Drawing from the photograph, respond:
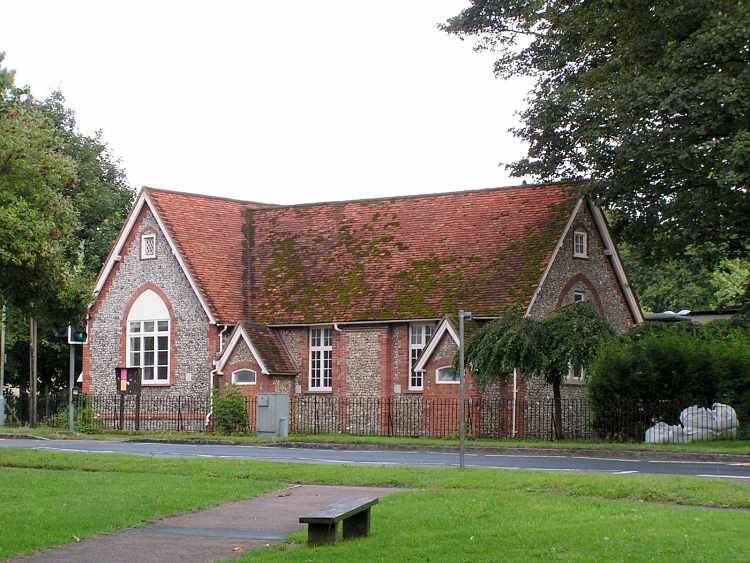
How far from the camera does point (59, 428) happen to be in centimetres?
4731

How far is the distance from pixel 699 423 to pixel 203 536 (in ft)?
72.8

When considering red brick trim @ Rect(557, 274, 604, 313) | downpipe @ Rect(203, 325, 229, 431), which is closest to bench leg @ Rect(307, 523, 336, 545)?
red brick trim @ Rect(557, 274, 604, 313)

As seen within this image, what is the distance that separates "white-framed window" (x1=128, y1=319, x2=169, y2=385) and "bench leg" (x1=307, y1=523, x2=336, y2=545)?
34.8m

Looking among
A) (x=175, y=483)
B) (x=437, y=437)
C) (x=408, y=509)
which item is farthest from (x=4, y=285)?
(x=437, y=437)

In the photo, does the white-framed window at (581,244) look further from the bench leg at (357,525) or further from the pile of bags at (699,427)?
the bench leg at (357,525)

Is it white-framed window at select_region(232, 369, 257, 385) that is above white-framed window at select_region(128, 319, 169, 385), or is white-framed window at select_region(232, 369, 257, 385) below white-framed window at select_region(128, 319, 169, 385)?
below

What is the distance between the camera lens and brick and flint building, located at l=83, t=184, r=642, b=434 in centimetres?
4362

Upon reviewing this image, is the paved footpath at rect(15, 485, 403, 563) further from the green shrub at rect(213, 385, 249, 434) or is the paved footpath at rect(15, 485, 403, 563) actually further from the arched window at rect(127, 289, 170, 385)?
the arched window at rect(127, 289, 170, 385)

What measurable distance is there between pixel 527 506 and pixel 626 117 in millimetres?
18265

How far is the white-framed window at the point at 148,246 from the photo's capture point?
49375mm

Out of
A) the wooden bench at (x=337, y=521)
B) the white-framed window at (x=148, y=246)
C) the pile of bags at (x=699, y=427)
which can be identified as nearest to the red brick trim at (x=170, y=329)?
the white-framed window at (x=148, y=246)

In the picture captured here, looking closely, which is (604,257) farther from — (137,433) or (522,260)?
(137,433)

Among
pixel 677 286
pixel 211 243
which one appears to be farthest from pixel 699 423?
pixel 677 286

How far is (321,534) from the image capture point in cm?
1416
